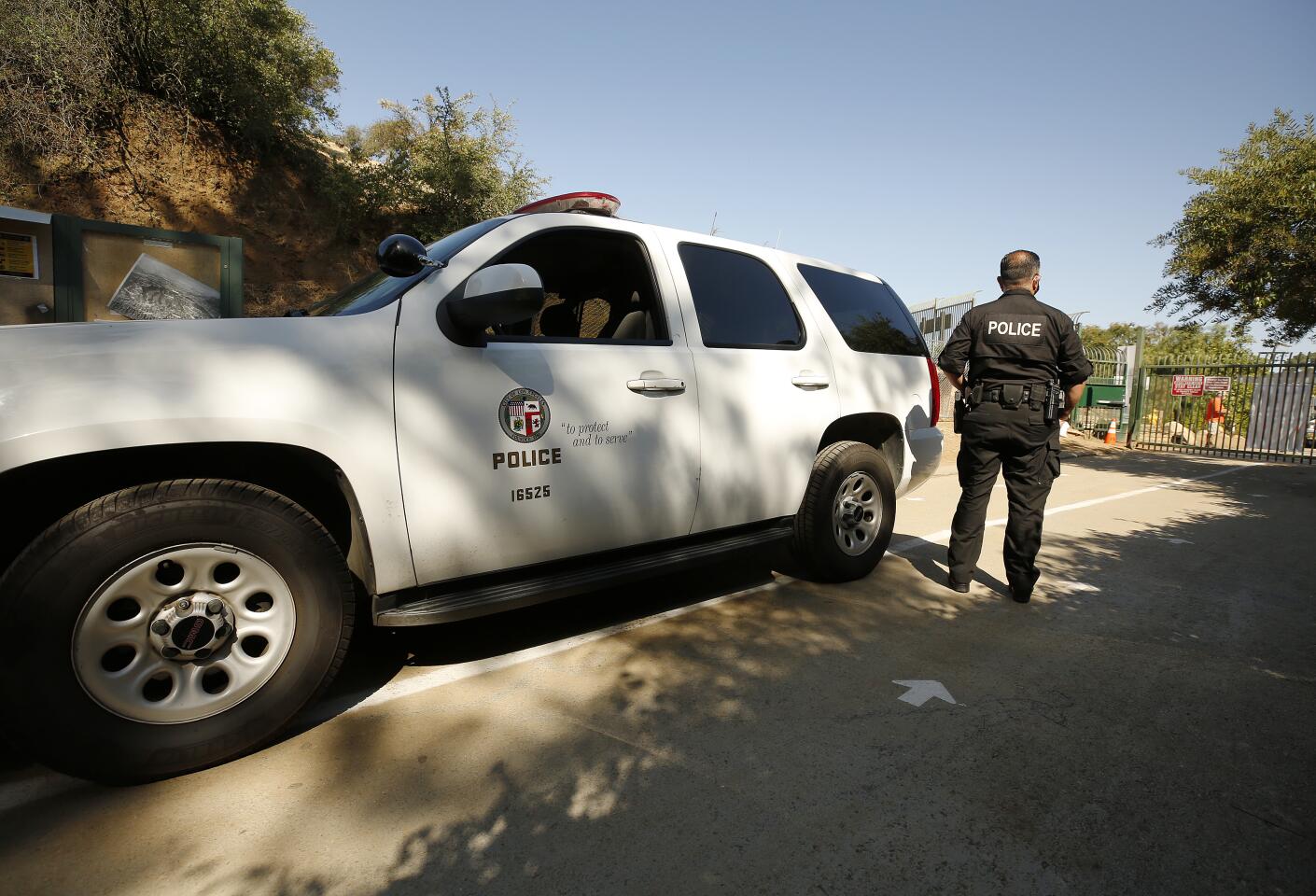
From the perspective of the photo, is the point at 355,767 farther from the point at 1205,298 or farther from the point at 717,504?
the point at 1205,298

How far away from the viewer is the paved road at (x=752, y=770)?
176cm

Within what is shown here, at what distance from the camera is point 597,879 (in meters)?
1.72

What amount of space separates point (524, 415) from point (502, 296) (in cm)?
46

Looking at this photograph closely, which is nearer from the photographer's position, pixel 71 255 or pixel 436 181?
pixel 71 255

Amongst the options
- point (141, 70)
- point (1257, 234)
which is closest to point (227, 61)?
point (141, 70)

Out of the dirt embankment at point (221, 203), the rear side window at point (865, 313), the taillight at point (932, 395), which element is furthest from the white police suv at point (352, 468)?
the dirt embankment at point (221, 203)

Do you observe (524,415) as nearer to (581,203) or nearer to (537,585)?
(537,585)

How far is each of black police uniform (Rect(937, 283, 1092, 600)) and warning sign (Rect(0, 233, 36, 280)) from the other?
21.8 ft

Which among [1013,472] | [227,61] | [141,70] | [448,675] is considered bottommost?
[448,675]

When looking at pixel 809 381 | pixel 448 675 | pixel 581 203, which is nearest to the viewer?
pixel 448 675

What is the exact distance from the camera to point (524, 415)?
255 centimetres

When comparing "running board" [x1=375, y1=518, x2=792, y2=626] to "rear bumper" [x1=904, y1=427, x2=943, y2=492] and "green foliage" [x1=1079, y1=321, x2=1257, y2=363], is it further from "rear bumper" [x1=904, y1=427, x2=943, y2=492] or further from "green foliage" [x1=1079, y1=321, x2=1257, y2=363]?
"green foliage" [x1=1079, y1=321, x2=1257, y2=363]

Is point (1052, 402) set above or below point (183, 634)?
above

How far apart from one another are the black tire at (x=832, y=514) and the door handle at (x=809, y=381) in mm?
402
